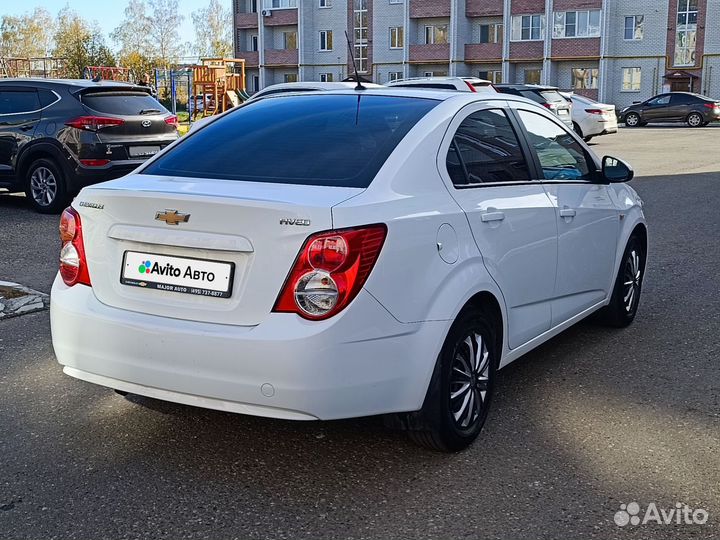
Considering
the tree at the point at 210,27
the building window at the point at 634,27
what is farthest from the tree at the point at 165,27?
the building window at the point at 634,27

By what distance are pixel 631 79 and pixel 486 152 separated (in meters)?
59.9

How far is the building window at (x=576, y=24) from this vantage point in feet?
201

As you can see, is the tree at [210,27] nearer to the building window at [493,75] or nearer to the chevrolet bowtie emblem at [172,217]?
the building window at [493,75]

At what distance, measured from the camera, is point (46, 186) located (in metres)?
12.3

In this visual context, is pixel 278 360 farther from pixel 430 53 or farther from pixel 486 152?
pixel 430 53

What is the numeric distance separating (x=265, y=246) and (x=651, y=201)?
11.0 metres

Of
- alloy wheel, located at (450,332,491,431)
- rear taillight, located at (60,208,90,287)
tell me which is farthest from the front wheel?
rear taillight, located at (60,208,90,287)

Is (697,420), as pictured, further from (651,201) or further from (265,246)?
(651,201)

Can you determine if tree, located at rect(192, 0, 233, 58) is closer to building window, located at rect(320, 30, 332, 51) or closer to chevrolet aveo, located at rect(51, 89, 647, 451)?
building window, located at rect(320, 30, 332, 51)

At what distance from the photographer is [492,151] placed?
4.73 m

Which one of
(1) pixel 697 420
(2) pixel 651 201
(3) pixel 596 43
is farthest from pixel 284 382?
(3) pixel 596 43

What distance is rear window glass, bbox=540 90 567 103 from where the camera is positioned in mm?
25639

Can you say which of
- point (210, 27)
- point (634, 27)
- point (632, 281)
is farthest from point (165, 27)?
point (632, 281)

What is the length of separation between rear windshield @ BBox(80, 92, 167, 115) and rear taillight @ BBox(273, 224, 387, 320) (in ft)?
30.5
